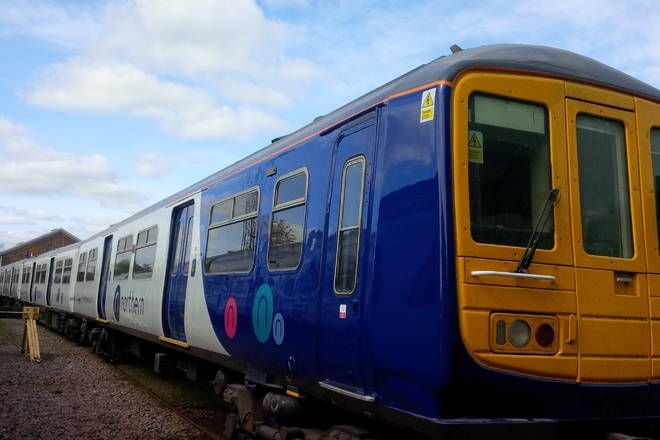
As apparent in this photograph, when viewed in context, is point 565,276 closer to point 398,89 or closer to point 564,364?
point 564,364

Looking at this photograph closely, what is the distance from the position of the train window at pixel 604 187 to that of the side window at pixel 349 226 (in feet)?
4.63

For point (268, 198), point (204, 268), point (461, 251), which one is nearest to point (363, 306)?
point (461, 251)

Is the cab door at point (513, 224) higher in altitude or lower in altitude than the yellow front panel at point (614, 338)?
higher

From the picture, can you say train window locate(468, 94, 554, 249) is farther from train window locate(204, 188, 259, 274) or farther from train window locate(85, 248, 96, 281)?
train window locate(85, 248, 96, 281)

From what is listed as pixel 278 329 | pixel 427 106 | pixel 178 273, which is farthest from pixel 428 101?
pixel 178 273

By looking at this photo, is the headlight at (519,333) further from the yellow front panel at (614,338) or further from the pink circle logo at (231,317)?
the pink circle logo at (231,317)

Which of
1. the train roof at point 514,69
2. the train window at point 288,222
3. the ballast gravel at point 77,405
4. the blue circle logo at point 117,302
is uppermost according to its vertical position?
the train roof at point 514,69

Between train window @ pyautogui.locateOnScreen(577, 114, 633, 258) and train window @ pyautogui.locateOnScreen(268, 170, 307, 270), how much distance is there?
2.12 meters

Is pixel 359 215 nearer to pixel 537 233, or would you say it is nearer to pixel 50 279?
pixel 537 233

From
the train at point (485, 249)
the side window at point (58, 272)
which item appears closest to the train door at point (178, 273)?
the train at point (485, 249)

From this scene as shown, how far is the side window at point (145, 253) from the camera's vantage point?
949 centimetres

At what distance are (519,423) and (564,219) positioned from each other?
4.03ft

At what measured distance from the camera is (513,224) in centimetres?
359

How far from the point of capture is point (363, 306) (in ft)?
12.6
